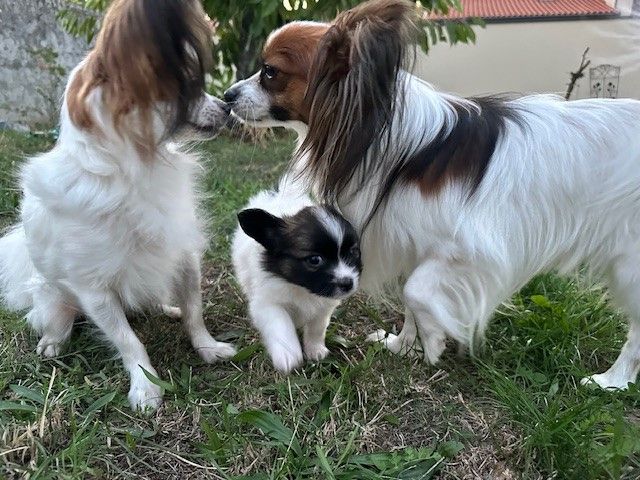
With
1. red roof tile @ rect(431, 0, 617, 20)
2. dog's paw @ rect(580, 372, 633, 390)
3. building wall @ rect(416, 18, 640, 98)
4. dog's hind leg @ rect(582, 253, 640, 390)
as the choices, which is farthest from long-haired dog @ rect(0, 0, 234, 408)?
red roof tile @ rect(431, 0, 617, 20)

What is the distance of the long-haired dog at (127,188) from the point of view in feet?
6.75

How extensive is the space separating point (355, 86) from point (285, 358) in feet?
3.76

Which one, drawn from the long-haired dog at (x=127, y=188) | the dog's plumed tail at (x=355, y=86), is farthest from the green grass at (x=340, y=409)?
the dog's plumed tail at (x=355, y=86)

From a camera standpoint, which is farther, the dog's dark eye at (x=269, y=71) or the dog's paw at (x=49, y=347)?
the dog's paw at (x=49, y=347)

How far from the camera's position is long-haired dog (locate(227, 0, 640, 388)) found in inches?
95.4

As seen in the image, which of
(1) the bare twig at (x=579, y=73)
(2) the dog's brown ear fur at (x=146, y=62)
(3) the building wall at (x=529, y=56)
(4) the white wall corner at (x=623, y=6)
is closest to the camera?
(2) the dog's brown ear fur at (x=146, y=62)

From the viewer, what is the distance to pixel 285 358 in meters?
2.61

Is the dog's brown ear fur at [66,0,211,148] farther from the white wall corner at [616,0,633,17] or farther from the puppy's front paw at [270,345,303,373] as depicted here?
the white wall corner at [616,0,633,17]

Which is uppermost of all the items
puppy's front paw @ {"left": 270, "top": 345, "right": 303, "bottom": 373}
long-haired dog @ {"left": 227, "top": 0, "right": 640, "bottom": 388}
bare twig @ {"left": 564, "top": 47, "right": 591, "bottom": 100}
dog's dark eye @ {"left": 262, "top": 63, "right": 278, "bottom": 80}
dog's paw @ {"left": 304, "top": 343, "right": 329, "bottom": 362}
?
dog's dark eye @ {"left": 262, "top": 63, "right": 278, "bottom": 80}

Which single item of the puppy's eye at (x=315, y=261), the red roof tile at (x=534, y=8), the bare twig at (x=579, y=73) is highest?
the puppy's eye at (x=315, y=261)

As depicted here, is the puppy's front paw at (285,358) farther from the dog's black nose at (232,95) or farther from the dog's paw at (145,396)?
the dog's black nose at (232,95)

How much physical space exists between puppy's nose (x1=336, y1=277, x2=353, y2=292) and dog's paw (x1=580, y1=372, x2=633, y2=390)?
1.11 meters

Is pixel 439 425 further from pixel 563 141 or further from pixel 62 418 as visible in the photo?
pixel 62 418

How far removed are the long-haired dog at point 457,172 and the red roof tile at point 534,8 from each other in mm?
4725
